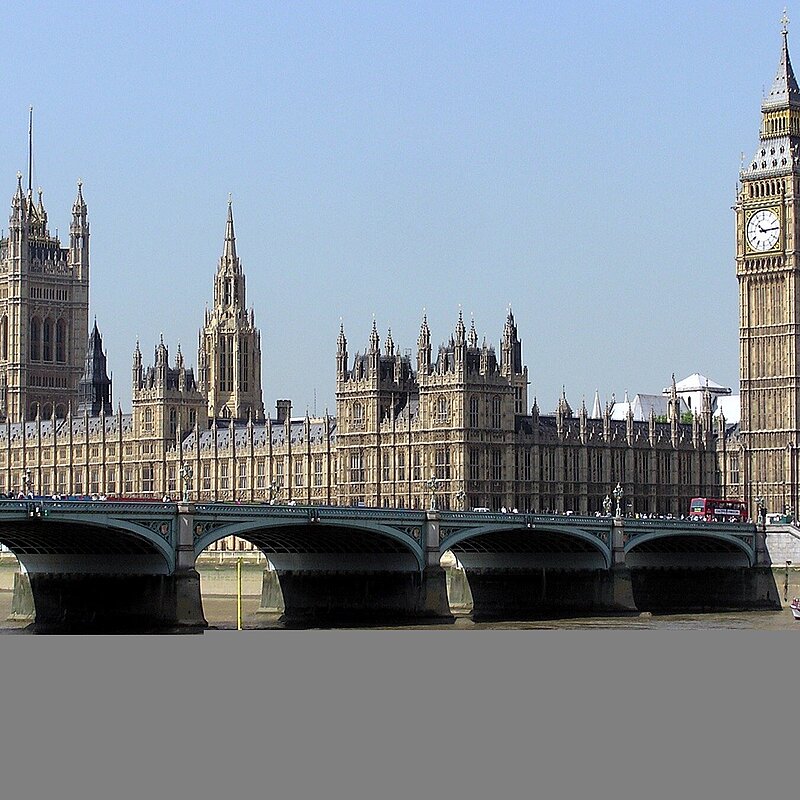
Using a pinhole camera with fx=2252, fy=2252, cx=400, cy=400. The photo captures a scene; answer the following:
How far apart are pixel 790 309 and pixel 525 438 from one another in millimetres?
21714

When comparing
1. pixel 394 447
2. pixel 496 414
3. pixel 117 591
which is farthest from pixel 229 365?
pixel 117 591

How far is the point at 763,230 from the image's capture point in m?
158

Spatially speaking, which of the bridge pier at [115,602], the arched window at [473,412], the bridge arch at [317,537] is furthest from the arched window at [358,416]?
the bridge pier at [115,602]

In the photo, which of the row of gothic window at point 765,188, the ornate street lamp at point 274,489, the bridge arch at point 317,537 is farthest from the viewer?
the ornate street lamp at point 274,489

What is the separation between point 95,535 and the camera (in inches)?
3681

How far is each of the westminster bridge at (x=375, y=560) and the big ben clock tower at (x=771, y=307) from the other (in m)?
31.3

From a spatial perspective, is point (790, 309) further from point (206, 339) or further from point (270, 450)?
point (206, 339)

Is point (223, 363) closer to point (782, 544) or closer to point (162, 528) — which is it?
point (782, 544)

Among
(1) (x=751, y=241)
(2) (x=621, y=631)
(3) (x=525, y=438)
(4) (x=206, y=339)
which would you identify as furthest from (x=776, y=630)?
(4) (x=206, y=339)

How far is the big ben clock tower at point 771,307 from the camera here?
156875mm

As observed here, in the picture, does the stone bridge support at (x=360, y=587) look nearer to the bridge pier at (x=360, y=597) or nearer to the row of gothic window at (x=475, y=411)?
the bridge pier at (x=360, y=597)

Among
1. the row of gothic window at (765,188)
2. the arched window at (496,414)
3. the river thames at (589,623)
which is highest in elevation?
the row of gothic window at (765,188)

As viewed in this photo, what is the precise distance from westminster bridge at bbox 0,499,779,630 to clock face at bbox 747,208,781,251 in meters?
36.4

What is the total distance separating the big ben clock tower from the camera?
515ft
